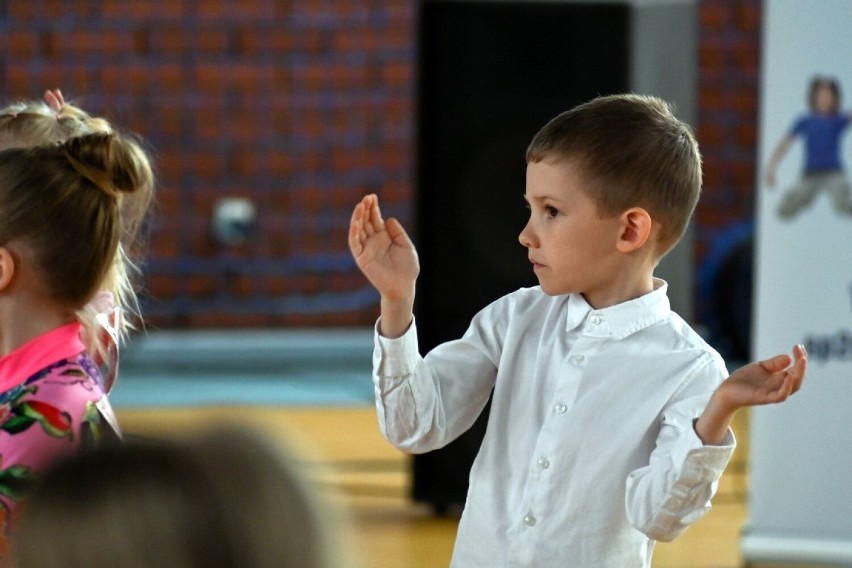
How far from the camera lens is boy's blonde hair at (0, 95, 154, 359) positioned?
165 centimetres

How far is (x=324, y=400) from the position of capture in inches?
221

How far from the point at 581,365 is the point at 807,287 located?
1.82 meters

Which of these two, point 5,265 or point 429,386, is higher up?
point 5,265

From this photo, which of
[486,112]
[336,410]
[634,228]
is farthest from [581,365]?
[336,410]

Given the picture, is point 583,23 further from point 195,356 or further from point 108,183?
point 195,356

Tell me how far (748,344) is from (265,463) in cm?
588

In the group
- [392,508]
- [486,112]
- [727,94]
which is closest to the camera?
[486,112]

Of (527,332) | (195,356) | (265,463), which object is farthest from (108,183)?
(195,356)

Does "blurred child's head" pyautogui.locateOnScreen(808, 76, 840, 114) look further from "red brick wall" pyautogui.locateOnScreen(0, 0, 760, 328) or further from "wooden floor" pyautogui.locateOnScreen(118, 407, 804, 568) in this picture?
"red brick wall" pyautogui.locateOnScreen(0, 0, 760, 328)

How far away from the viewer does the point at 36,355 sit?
155 cm

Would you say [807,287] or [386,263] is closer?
[386,263]

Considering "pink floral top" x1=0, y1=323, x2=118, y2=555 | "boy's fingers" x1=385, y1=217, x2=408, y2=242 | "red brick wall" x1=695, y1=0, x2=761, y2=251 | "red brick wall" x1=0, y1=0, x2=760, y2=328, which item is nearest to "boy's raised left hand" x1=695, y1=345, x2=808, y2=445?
"boy's fingers" x1=385, y1=217, x2=408, y2=242

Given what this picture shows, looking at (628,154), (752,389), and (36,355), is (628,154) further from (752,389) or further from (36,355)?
(36,355)

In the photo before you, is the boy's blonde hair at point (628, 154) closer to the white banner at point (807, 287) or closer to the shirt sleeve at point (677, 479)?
the shirt sleeve at point (677, 479)
